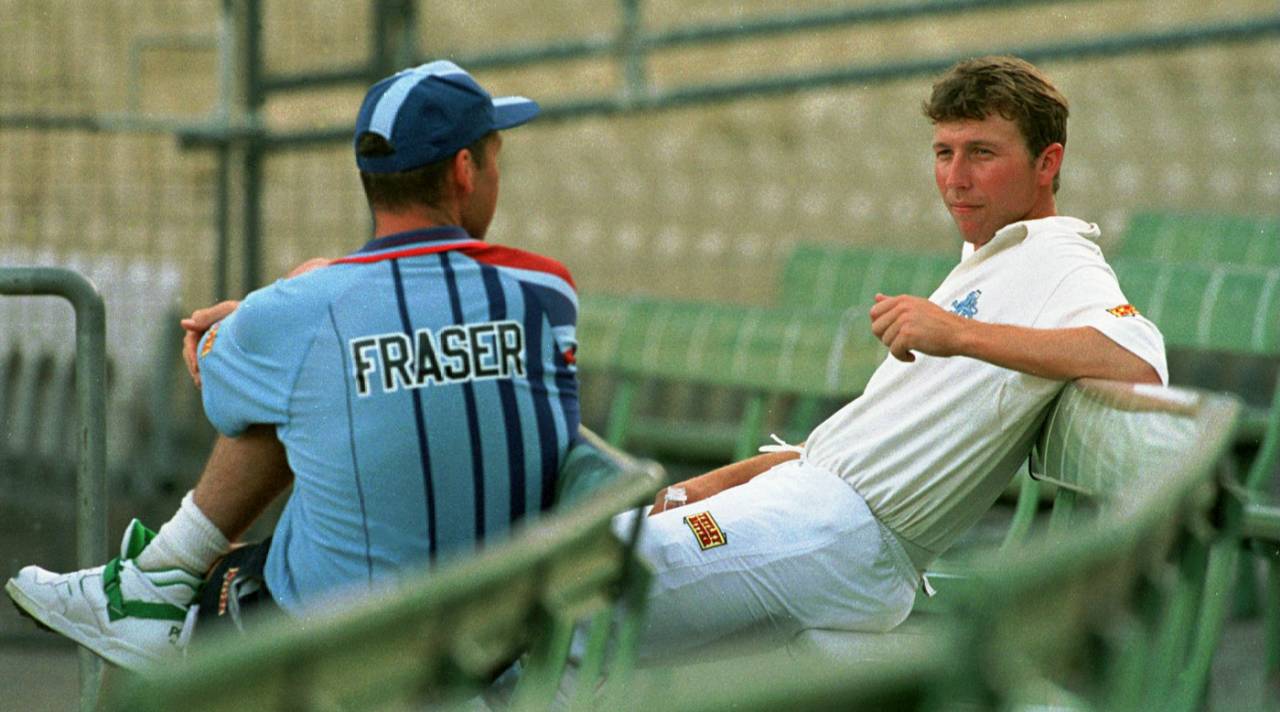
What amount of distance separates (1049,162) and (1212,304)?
6.62 ft

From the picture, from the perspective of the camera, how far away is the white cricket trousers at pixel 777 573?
281cm

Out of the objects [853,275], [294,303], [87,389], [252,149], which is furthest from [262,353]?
[252,149]

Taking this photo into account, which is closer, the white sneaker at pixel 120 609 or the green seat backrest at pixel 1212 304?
the white sneaker at pixel 120 609

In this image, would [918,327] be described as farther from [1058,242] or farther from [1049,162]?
[1049,162]

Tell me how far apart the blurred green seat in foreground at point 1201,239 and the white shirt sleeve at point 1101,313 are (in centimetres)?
353

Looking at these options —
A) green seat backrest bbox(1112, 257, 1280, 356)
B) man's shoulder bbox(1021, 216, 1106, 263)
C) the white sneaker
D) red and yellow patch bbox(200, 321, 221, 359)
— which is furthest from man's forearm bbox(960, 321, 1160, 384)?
green seat backrest bbox(1112, 257, 1280, 356)

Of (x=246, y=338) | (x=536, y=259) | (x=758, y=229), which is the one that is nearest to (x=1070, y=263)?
(x=536, y=259)

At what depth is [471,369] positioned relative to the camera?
98.0 inches

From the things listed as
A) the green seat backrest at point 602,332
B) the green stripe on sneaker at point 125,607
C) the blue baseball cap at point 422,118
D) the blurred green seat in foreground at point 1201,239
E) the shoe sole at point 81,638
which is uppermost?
the blue baseball cap at point 422,118

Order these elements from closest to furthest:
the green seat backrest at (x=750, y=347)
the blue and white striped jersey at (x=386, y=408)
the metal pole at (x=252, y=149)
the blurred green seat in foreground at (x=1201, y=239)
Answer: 1. the blue and white striped jersey at (x=386, y=408)
2. the green seat backrest at (x=750, y=347)
3. the blurred green seat in foreground at (x=1201, y=239)
4. the metal pole at (x=252, y=149)

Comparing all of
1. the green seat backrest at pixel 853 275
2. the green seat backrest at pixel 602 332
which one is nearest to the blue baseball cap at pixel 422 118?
the green seat backrest at pixel 602 332

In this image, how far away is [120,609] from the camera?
2621 mm

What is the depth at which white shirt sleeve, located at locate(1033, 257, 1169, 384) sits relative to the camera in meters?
2.48

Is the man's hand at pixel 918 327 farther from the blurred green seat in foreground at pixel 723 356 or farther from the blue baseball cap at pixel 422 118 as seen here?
the blurred green seat in foreground at pixel 723 356
